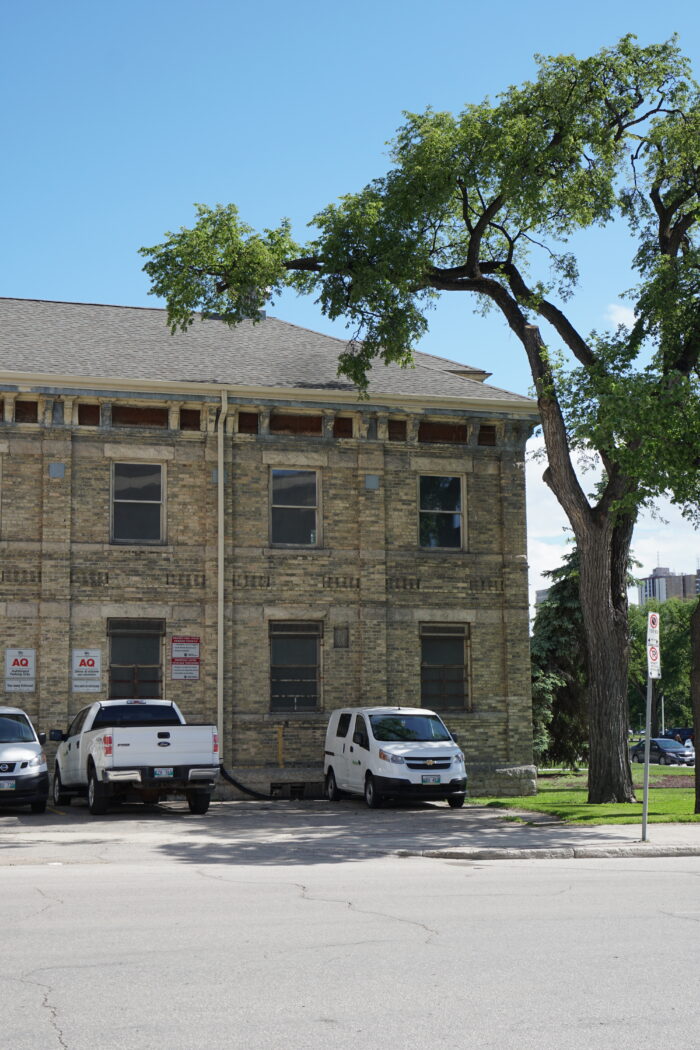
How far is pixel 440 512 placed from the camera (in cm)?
2620

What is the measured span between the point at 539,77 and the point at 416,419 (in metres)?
7.54

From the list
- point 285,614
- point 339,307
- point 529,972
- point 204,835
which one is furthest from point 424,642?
point 529,972

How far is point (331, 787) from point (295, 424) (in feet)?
24.1

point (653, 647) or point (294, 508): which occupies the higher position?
point (294, 508)

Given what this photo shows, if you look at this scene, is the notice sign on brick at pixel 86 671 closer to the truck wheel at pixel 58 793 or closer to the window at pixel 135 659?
the window at pixel 135 659

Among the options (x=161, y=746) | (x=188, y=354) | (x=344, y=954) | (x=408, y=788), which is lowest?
(x=408, y=788)

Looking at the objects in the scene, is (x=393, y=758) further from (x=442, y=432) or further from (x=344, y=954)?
(x=344, y=954)

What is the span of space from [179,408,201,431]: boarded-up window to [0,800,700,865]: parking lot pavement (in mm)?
7582

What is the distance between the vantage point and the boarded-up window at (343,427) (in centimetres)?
2558

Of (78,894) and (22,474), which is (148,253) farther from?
(78,894)

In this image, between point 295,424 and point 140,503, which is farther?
point 295,424

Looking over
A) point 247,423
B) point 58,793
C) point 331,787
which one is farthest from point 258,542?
point 58,793

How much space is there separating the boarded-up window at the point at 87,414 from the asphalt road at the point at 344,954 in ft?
38.0

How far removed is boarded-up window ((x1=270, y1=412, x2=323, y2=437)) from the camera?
994 inches
